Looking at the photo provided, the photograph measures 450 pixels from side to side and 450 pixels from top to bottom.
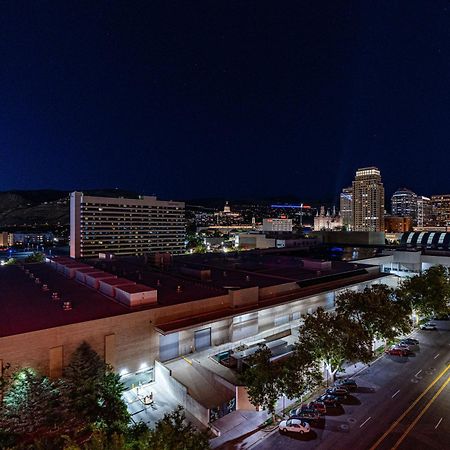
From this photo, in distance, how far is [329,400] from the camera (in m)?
24.4

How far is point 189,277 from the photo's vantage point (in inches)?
1598

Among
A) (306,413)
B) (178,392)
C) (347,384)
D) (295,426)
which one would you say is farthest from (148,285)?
(347,384)

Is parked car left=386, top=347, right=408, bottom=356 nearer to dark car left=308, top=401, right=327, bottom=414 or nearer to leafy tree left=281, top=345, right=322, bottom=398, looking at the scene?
leafy tree left=281, top=345, right=322, bottom=398

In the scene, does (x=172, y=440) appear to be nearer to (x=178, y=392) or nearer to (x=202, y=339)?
(x=178, y=392)

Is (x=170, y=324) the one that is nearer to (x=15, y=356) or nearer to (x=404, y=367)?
(x=15, y=356)

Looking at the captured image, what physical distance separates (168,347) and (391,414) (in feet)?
58.9

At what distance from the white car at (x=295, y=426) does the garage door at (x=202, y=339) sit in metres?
9.47

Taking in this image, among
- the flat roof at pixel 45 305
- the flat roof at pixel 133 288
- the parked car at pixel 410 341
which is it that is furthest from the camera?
the parked car at pixel 410 341

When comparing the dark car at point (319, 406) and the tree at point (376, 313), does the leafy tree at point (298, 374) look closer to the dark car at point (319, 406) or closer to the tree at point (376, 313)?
the dark car at point (319, 406)

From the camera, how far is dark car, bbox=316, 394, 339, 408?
24250 millimetres

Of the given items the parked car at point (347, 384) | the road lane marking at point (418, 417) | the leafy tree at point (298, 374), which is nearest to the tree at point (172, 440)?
the leafy tree at point (298, 374)

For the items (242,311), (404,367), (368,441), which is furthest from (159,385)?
(404,367)

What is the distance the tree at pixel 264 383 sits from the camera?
21.7m

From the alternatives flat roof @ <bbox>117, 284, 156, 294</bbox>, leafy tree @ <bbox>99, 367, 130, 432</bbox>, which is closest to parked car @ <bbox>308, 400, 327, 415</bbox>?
leafy tree @ <bbox>99, 367, 130, 432</bbox>
